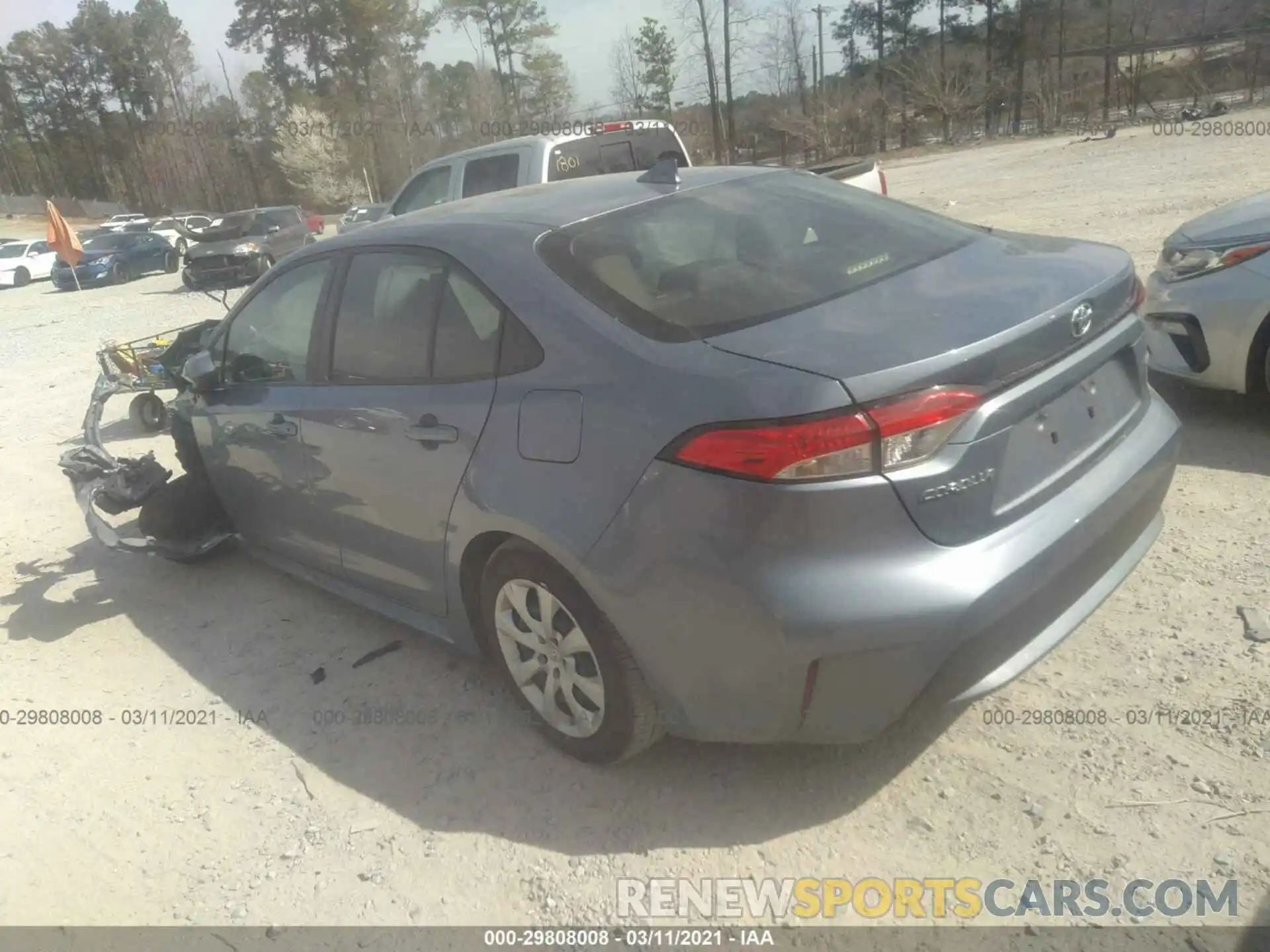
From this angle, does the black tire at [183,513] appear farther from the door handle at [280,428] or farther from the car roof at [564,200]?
the car roof at [564,200]

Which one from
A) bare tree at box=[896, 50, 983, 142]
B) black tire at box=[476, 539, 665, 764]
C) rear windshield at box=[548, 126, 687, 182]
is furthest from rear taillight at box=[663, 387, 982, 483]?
bare tree at box=[896, 50, 983, 142]

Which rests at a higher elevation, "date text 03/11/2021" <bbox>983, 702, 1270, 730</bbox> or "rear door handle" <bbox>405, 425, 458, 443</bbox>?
"rear door handle" <bbox>405, 425, 458, 443</bbox>

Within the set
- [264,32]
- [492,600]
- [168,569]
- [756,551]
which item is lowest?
[168,569]

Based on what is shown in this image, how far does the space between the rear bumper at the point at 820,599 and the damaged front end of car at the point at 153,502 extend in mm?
2960

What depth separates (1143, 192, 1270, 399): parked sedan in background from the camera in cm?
441

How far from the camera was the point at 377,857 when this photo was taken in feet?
9.20

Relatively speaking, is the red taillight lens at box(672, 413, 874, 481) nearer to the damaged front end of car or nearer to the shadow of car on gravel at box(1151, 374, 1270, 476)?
the shadow of car on gravel at box(1151, 374, 1270, 476)

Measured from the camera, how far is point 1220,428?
491 cm

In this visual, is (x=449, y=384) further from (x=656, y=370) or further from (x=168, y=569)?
(x=168, y=569)

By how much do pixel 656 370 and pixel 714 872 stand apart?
4.37 ft

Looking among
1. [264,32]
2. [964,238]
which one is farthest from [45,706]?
[264,32]

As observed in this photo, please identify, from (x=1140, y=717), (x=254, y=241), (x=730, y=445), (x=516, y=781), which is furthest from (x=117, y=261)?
(x=1140, y=717)

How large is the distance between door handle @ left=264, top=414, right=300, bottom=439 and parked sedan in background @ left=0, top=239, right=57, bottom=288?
96.1ft

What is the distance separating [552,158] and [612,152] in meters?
0.70
